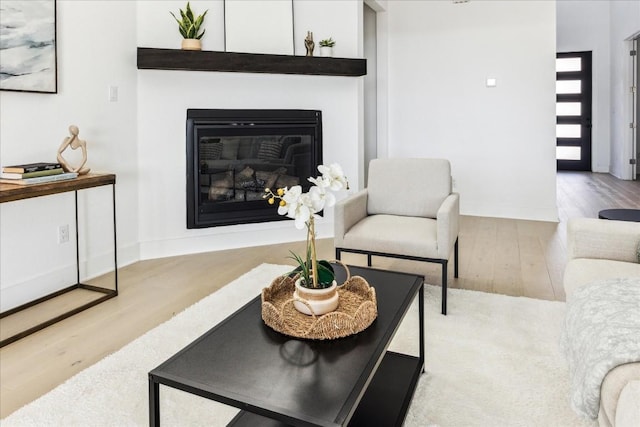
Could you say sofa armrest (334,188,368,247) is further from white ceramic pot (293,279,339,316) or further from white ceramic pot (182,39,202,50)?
white ceramic pot (182,39,202,50)

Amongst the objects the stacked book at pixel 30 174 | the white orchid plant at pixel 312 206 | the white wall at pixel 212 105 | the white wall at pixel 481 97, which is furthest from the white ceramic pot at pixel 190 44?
the white wall at pixel 481 97

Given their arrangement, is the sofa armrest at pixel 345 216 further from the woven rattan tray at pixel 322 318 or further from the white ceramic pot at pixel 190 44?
the white ceramic pot at pixel 190 44


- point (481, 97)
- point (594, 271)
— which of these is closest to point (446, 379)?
point (594, 271)

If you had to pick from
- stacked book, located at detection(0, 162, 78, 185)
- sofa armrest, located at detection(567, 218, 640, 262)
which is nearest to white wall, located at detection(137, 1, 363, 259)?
stacked book, located at detection(0, 162, 78, 185)

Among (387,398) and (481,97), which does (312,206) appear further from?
(481,97)

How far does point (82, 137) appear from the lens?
3154 mm

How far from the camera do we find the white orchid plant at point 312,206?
4.69 ft

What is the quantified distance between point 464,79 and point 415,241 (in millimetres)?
3361

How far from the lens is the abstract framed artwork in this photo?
2580 mm

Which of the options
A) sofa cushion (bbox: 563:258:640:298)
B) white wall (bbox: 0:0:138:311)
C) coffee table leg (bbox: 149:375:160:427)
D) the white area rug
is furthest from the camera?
white wall (bbox: 0:0:138:311)

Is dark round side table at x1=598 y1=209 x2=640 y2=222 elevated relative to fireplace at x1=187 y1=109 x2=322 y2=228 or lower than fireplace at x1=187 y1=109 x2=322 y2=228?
lower

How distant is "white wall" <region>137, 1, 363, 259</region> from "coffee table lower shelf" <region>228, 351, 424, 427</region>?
2.47 meters

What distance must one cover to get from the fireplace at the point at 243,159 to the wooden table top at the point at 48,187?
1.01 meters

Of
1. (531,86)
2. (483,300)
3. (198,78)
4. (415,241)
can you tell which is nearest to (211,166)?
(198,78)
